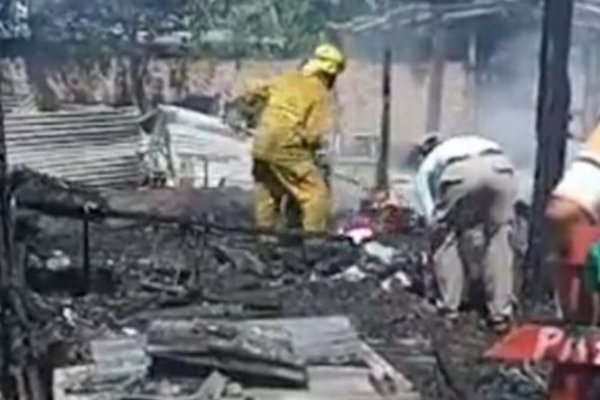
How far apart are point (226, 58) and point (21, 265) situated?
10812 millimetres

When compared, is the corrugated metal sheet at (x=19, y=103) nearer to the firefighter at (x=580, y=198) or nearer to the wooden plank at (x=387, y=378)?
the wooden plank at (x=387, y=378)

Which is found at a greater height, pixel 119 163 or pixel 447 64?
pixel 447 64

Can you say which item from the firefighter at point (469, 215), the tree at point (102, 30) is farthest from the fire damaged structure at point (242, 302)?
the tree at point (102, 30)

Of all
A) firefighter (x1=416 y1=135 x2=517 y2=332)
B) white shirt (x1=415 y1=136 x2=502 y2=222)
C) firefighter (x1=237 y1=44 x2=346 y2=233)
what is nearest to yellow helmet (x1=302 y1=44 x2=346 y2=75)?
firefighter (x1=237 y1=44 x2=346 y2=233)

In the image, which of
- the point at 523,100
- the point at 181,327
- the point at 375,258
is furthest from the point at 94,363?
the point at 523,100

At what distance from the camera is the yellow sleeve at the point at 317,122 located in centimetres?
1011

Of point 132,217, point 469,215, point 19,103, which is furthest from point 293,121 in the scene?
point 19,103

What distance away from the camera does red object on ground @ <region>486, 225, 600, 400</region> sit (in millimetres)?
2564

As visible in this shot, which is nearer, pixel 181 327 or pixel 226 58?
pixel 181 327

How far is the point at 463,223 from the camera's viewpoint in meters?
7.86

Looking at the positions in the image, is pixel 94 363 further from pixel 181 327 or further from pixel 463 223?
pixel 463 223

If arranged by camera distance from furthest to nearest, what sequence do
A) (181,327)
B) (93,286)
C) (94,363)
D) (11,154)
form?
(11,154) < (93,286) < (181,327) < (94,363)

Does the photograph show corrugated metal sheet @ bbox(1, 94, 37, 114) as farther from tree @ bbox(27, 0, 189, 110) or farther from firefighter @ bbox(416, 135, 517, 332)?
firefighter @ bbox(416, 135, 517, 332)

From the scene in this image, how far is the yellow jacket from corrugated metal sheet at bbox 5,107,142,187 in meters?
5.53
